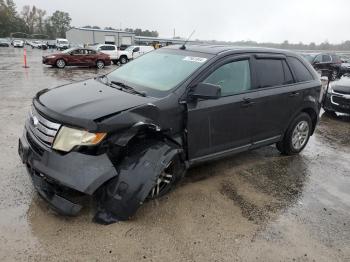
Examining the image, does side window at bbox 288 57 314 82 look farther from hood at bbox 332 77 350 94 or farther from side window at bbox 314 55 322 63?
side window at bbox 314 55 322 63

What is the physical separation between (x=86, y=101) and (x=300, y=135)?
3742mm

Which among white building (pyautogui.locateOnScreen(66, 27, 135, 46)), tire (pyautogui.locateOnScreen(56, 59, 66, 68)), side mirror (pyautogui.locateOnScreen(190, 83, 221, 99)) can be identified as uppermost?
side mirror (pyautogui.locateOnScreen(190, 83, 221, 99))

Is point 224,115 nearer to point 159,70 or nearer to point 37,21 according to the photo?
point 159,70

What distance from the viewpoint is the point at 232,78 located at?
4.45 meters

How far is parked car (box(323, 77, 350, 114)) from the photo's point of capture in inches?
353

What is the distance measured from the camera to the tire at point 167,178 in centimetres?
371

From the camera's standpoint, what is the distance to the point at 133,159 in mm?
3395

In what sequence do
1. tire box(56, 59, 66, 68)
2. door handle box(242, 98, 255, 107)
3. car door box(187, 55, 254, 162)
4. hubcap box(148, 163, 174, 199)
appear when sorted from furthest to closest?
1. tire box(56, 59, 66, 68)
2. door handle box(242, 98, 255, 107)
3. car door box(187, 55, 254, 162)
4. hubcap box(148, 163, 174, 199)

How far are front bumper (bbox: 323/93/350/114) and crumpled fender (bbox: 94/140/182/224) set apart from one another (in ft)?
23.6

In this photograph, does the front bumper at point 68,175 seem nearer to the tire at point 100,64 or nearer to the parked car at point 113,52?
the tire at point 100,64

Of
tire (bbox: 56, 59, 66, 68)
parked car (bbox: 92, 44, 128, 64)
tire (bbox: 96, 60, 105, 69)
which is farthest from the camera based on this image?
parked car (bbox: 92, 44, 128, 64)

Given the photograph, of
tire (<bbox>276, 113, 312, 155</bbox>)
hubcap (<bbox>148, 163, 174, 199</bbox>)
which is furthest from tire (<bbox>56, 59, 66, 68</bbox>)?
hubcap (<bbox>148, 163, 174, 199</bbox>)

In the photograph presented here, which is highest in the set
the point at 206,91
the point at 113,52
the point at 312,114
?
the point at 206,91

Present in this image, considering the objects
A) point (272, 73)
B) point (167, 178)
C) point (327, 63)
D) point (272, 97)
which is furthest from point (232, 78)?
point (327, 63)
